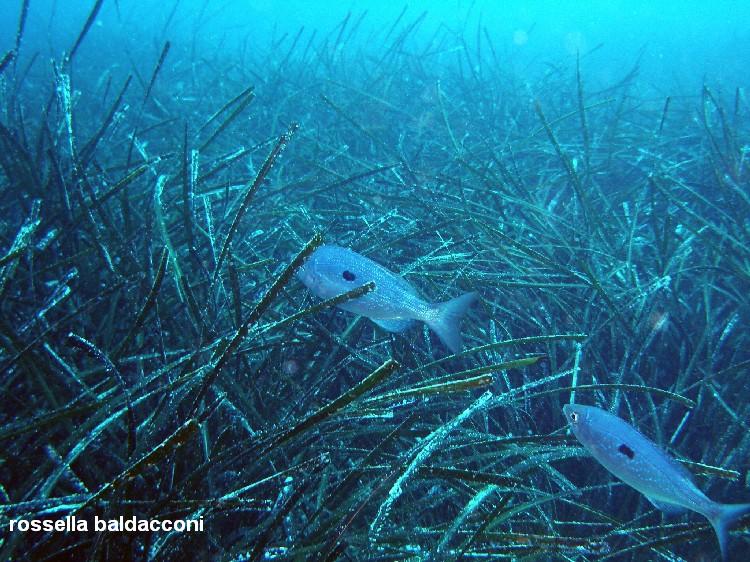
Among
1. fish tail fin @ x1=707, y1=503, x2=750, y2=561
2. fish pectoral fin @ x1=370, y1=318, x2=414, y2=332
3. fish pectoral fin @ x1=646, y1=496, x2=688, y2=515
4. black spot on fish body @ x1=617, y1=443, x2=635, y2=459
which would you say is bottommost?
fish pectoral fin @ x1=646, y1=496, x2=688, y2=515

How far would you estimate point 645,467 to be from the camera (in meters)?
1.80

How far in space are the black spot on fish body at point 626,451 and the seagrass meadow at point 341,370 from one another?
0.82 feet

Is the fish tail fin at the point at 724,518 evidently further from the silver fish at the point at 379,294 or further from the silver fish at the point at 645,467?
the silver fish at the point at 379,294

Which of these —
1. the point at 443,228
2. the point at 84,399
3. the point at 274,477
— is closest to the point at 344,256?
the point at 274,477

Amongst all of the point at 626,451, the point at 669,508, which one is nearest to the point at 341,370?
the point at 626,451

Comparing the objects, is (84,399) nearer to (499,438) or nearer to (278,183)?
(499,438)

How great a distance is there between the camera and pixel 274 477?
152 centimetres

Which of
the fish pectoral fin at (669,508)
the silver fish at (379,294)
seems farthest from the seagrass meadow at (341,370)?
the silver fish at (379,294)

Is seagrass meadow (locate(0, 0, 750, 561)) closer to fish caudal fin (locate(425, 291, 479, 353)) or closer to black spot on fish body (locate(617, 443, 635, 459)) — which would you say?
fish caudal fin (locate(425, 291, 479, 353))

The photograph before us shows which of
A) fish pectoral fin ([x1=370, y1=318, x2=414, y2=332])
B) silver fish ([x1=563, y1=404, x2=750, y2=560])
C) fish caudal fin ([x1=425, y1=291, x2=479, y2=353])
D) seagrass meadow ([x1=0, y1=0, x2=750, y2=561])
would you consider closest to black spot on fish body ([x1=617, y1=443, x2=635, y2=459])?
silver fish ([x1=563, y1=404, x2=750, y2=560])

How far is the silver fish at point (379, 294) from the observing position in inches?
80.9

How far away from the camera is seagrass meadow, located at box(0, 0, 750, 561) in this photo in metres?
1.49

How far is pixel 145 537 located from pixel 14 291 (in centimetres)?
169

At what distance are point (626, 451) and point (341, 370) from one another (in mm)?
1472
